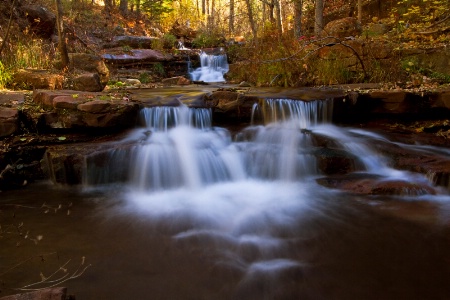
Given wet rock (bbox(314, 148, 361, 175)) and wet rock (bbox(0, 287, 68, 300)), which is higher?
wet rock (bbox(0, 287, 68, 300))

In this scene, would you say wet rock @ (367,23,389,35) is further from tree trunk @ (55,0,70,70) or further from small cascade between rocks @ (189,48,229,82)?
tree trunk @ (55,0,70,70)

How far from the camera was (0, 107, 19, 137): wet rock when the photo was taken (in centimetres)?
552

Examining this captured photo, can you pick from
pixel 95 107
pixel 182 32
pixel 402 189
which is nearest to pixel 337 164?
pixel 402 189

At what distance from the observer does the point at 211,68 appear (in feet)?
48.3

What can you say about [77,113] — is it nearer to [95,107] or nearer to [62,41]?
[95,107]

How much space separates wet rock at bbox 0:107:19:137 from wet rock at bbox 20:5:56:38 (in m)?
7.65

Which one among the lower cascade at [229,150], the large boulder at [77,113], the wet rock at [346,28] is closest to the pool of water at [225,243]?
the lower cascade at [229,150]

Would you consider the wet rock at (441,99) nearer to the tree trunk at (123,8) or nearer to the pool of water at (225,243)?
the pool of water at (225,243)

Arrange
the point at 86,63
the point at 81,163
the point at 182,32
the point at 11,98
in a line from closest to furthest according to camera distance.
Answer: the point at 81,163 → the point at 11,98 → the point at 86,63 → the point at 182,32

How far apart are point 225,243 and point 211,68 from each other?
11882 mm

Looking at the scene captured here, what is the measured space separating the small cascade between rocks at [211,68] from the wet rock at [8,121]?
Result: 339 inches

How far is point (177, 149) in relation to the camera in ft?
19.9

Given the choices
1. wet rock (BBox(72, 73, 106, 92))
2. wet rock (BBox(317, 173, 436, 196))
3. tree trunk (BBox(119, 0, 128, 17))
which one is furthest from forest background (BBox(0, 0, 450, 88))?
tree trunk (BBox(119, 0, 128, 17))

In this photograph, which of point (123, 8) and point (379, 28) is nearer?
point (379, 28)
